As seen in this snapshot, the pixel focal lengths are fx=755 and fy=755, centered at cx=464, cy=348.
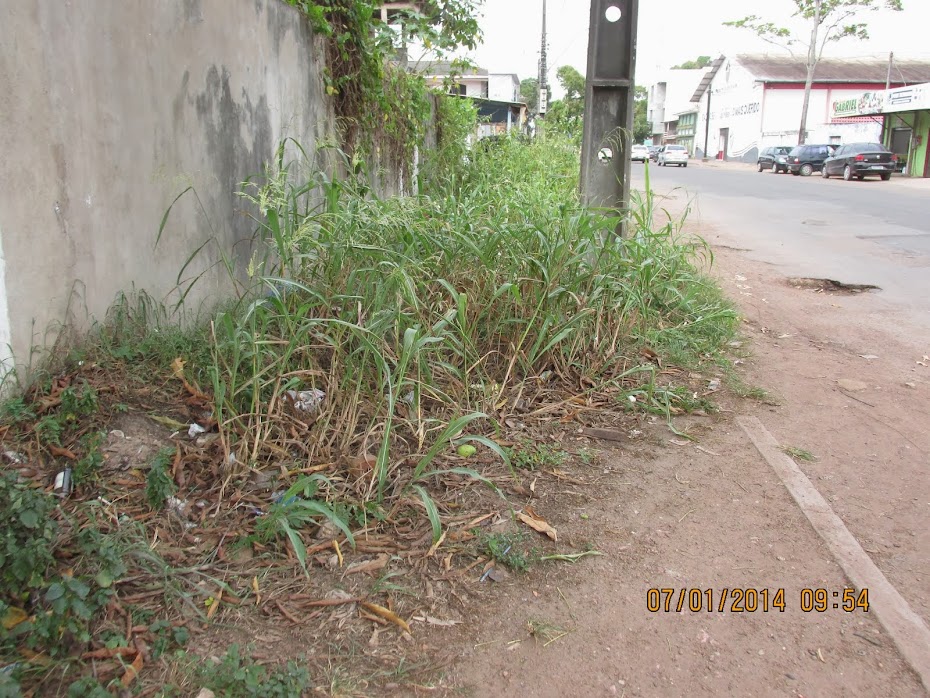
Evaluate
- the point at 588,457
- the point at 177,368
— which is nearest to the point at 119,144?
the point at 177,368

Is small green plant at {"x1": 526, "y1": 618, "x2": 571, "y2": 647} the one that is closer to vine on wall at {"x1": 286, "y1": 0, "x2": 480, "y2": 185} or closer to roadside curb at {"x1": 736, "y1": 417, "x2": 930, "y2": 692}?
roadside curb at {"x1": 736, "y1": 417, "x2": 930, "y2": 692}

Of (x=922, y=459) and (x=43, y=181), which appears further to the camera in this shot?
(x=922, y=459)

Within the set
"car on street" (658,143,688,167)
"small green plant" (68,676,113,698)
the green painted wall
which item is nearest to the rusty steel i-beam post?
"small green plant" (68,676,113,698)

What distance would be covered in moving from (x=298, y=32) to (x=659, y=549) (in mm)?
4152

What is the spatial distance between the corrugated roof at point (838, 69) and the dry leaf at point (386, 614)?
53.7 metres

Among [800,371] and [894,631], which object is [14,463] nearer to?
[894,631]

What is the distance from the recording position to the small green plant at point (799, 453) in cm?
357

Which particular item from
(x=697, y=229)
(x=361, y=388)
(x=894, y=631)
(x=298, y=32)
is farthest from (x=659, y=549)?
(x=697, y=229)

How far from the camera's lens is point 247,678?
2004 mm

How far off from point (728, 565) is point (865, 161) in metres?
30.2

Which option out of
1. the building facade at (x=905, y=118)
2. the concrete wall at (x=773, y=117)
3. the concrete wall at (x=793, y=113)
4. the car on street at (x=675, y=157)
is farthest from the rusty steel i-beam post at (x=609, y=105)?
the concrete wall at (x=793, y=113)

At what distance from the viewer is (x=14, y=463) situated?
105 inches

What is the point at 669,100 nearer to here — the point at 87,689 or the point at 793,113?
the point at 793,113

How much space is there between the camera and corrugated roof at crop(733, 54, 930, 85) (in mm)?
48344
